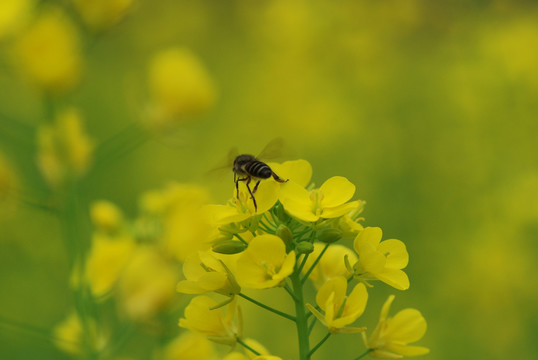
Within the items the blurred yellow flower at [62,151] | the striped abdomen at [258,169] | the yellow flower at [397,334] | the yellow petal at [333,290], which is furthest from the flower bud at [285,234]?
the blurred yellow flower at [62,151]

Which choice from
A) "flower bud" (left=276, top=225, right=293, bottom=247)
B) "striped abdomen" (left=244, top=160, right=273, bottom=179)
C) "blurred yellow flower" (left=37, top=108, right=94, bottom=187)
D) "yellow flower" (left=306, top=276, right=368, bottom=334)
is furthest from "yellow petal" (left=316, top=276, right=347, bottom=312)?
"blurred yellow flower" (left=37, top=108, right=94, bottom=187)

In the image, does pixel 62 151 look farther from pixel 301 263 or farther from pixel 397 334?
pixel 397 334

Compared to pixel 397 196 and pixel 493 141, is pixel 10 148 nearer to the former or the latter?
pixel 397 196

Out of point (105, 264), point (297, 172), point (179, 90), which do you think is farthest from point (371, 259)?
point (179, 90)

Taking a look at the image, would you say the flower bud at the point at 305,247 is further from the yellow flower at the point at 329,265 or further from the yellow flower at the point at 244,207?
the yellow flower at the point at 329,265

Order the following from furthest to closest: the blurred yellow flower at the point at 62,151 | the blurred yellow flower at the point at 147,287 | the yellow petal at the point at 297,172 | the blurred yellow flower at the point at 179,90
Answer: the blurred yellow flower at the point at 179,90, the blurred yellow flower at the point at 62,151, the blurred yellow flower at the point at 147,287, the yellow petal at the point at 297,172

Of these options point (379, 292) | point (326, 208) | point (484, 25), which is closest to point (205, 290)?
point (326, 208)
